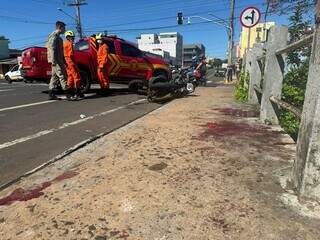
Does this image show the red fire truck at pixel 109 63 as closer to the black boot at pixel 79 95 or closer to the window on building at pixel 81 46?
the window on building at pixel 81 46

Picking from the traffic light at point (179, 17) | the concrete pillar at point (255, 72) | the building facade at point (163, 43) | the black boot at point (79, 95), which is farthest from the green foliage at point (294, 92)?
the building facade at point (163, 43)

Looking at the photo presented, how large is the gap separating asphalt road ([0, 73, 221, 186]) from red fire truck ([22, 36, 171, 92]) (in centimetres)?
168

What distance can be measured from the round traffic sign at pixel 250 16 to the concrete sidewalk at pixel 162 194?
9645mm

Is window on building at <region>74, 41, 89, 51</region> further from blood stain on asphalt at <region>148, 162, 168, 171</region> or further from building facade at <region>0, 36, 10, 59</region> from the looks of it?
building facade at <region>0, 36, 10, 59</region>

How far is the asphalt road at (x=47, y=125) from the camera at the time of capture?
472 centimetres

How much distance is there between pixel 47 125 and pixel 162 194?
4.33 meters

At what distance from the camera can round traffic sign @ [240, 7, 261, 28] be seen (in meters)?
13.8

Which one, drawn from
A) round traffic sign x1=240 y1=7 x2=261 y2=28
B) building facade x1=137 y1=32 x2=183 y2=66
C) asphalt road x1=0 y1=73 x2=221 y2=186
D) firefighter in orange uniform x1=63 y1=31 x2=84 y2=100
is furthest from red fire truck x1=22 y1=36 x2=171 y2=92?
building facade x1=137 y1=32 x2=183 y2=66

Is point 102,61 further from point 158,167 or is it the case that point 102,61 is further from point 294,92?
point 158,167

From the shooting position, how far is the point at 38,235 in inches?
104

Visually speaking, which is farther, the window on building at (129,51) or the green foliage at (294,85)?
the window on building at (129,51)

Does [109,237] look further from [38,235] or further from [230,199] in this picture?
[230,199]

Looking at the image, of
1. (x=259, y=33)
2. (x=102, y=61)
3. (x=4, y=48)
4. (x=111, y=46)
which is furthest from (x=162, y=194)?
(x=4, y=48)

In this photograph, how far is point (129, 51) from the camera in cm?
1413
